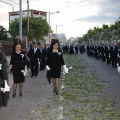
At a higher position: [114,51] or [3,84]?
[114,51]

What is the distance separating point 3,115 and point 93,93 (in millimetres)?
4562

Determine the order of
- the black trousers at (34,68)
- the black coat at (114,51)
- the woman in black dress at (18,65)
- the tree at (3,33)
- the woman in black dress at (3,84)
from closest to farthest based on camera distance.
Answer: the woman in black dress at (3,84)
the woman in black dress at (18,65)
the black trousers at (34,68)
the black coat at (114,51)
the tree at (3,33)

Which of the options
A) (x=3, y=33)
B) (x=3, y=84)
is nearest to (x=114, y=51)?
(x=3, y=84)

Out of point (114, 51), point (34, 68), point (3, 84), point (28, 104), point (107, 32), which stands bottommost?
point (28, 104)

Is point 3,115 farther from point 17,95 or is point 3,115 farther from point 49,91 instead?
point 49,91

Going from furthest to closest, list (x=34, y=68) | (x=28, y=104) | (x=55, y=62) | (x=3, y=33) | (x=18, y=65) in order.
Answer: (x=3, y=33), (x=34, y=68), (x=55, y=62), (x=18, y=65), (x=28, y=104)

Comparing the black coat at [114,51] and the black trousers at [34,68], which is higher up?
the black coat at [114,51]

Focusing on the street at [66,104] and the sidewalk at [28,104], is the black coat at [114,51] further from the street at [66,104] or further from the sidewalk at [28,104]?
the sidewalk at [28,104]

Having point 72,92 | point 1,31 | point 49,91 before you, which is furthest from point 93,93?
point 1,31

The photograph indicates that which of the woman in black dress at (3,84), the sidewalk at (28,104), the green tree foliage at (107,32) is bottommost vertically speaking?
the sidewalk at (28,104)

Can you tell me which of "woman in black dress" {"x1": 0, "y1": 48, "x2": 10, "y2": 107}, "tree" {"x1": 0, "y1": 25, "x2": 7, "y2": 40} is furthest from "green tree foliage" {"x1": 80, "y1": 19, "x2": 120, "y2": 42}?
"woman in black dress" {"x1": 0, "y1": 48, "x2": 10, "y2": 107}

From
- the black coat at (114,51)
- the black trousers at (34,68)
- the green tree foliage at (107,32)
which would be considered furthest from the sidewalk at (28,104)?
the green tree foliage at (107,32)

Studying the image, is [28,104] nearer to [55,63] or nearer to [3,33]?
[55,63]

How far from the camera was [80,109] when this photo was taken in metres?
9.79
